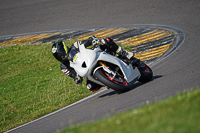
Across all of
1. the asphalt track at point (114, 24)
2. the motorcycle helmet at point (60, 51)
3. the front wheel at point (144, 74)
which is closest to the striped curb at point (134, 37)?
the asphalt track at point (114, 24)

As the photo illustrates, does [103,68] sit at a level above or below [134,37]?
above

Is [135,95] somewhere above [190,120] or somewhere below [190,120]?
below

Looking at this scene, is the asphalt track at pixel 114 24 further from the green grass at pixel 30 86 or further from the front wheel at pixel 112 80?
the green grass at pixel 30 86

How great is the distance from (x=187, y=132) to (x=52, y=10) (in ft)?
46.3

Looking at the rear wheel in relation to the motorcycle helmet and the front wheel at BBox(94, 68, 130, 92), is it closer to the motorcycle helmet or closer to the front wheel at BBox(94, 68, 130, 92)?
the front wheel at BBox(94, 68, 130, 92)

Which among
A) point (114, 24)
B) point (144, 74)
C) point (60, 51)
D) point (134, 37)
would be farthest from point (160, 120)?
point (114, 24)

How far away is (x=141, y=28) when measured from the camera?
40.3ft

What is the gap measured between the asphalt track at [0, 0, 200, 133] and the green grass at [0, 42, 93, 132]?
1.15 meters

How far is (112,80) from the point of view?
6.50 m

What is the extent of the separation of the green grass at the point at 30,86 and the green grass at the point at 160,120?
4511 mm

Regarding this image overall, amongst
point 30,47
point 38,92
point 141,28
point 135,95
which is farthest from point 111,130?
point 30,47

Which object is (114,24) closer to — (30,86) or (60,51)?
(30,86)

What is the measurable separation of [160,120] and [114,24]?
10.3 m

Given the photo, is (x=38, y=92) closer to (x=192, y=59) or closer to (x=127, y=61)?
(x=127, y=61)
